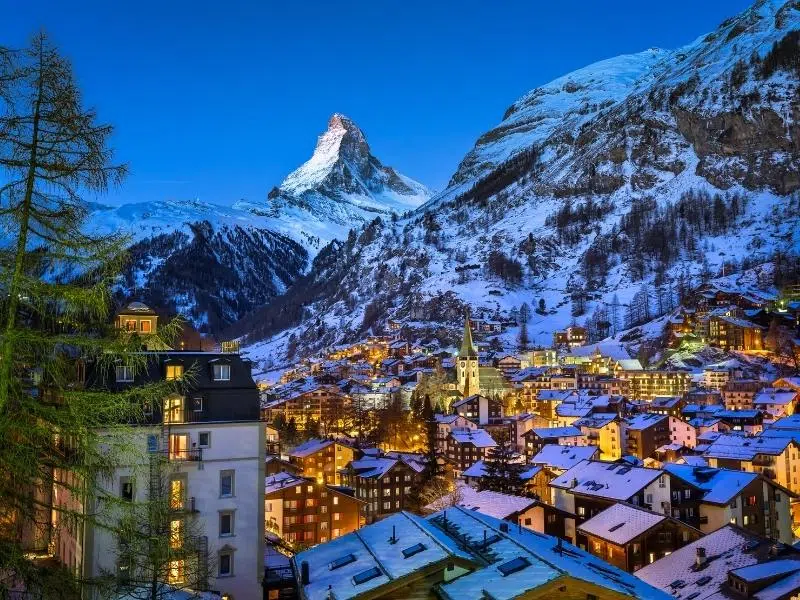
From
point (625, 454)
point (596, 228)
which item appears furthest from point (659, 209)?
point (625, 454)

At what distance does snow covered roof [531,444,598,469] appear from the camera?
5559 centimetres

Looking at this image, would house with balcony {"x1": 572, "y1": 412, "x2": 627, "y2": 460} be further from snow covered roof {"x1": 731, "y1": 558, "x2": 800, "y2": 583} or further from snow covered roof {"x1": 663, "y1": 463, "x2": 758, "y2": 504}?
snow covered roof {"x1": 731, "y1": 558, "x2": 800, "y2": 583}

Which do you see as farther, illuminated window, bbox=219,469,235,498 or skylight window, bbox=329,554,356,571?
illuminated window, bbox=219,469,235,498

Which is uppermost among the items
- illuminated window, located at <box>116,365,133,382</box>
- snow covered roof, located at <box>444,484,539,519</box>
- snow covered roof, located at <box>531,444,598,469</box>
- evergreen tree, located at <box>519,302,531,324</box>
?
evergreen tree, located at <box>519,302,531,324</box>

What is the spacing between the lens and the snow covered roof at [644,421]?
69812 millimetres

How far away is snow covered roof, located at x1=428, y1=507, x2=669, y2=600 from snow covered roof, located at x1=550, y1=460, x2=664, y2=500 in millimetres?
21095

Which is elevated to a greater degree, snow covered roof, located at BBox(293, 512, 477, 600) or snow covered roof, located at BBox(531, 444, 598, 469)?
snow covered roof, located at BBox(293, 512, 477, 600)

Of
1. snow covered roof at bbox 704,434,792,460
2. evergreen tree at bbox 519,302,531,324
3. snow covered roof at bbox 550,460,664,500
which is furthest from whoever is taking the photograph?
evergreen tree at bbox 519,302,531,324

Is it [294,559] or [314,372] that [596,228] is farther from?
[294,559]

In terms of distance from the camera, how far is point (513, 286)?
183750mm

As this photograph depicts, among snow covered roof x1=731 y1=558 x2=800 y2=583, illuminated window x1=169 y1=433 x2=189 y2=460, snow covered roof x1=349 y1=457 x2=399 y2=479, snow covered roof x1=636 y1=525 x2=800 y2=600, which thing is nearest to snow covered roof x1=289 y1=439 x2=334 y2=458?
snow covered roof x1=349 y1=457 x2=399 y2=479

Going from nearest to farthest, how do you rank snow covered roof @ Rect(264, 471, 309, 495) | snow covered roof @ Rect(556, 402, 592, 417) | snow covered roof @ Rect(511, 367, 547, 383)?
1. snow covered roof @ Rect(264, 471, 309, 495)
2. snow covered roof @ Rect(556, 402, 592, 417)
3. snow covered roof @ Rect(511, 367, 547, 383)

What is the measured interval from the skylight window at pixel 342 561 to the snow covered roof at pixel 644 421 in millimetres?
55419

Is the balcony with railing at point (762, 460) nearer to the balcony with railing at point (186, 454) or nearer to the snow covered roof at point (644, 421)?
the snow covered roof at point (644, 421)
